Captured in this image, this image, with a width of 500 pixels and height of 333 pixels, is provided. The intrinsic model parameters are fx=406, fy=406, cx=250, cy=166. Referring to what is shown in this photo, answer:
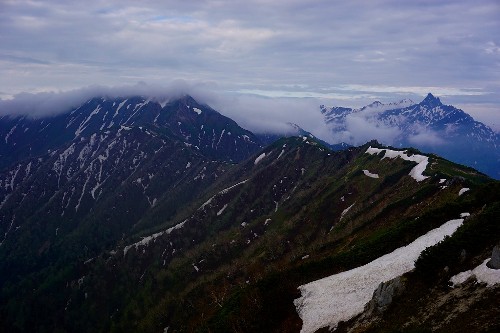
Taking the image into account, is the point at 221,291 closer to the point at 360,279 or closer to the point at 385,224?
the point at 385,224

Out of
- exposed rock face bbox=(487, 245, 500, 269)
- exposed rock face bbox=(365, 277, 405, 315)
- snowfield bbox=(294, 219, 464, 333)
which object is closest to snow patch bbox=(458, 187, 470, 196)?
snowfield bbox=(294, 219, 464, 333)

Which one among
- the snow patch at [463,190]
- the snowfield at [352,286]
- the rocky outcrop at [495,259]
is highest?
the rocky outcrop at [495,259]

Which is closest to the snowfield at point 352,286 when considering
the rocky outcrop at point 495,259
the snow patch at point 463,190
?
the rocky outcrop at point 495,259

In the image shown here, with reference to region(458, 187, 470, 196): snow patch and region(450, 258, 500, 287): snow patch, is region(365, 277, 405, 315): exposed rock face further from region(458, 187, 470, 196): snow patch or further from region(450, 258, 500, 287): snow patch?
region(458, 187, 470, 196): snow patch

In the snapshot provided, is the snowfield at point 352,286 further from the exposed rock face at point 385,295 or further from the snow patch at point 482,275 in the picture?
the snow patch at point 482,275

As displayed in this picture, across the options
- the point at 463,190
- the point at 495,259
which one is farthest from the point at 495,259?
the point at 463,190

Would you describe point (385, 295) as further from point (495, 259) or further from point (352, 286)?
point (352, 286)

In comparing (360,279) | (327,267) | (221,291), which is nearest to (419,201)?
(327,267)
